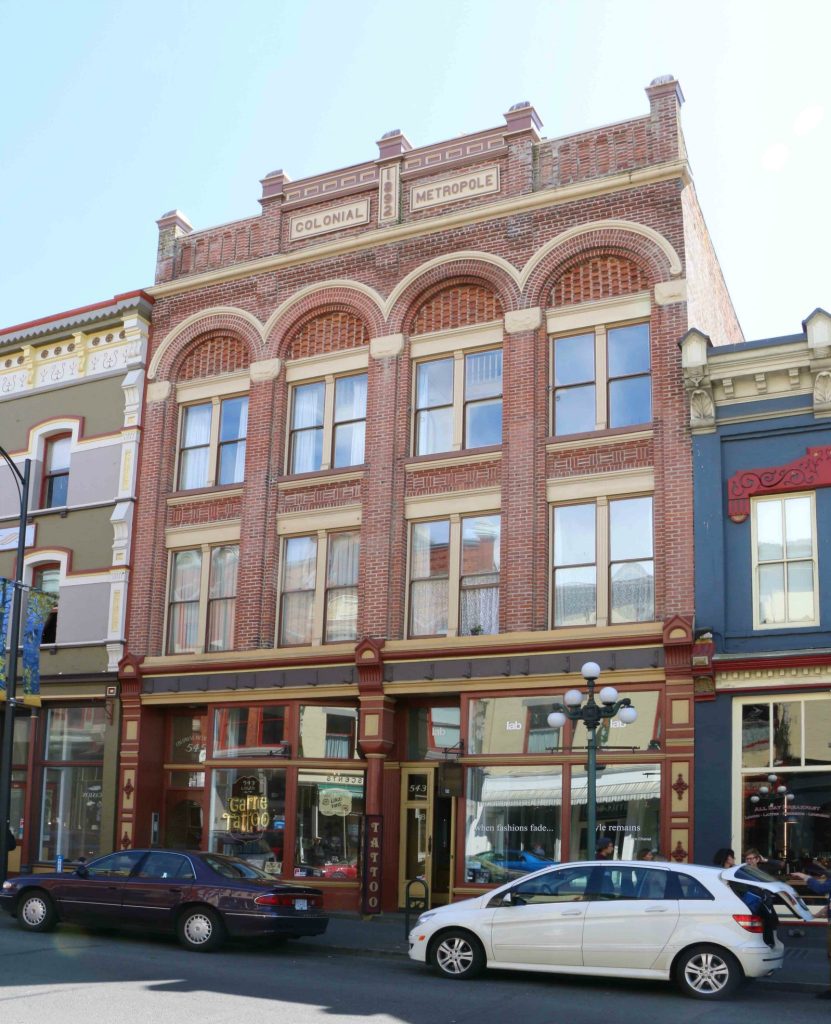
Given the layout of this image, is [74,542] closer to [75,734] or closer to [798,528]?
[75,734]

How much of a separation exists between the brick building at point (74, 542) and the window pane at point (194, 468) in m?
1.08

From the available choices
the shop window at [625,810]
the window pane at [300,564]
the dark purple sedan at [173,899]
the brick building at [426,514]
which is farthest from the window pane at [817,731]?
the window pane at [300,564]

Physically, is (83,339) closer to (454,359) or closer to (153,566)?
(153,566)

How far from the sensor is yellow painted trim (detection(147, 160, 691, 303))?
21.8 m

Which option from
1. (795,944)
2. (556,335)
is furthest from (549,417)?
(795,944)

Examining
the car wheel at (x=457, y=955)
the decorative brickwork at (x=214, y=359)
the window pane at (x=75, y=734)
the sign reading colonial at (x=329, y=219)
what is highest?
the sign reading colonial at (x=329, y=219)

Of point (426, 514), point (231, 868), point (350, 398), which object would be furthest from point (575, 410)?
point (231, 868)

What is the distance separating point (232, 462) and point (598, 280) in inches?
335

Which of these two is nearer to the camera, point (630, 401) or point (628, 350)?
point (630, 401)

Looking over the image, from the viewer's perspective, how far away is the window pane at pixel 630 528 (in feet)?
68.3

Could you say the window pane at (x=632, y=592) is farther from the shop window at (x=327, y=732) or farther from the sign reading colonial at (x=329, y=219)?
the sign reading colonial at (x=329, y=219)

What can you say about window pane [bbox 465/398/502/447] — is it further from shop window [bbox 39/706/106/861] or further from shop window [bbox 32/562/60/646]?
shop window [bbox 32/562/60/646]

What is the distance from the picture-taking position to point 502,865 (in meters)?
20.5

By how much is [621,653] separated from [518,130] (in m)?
10.4
